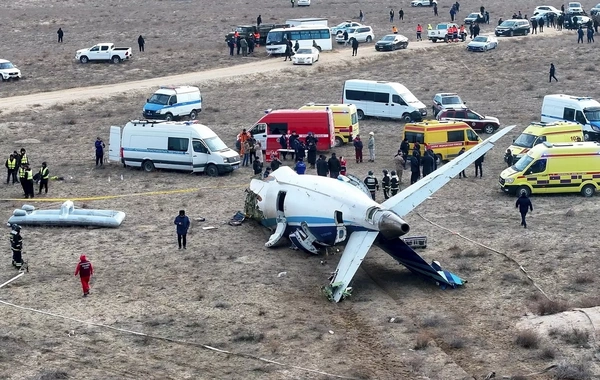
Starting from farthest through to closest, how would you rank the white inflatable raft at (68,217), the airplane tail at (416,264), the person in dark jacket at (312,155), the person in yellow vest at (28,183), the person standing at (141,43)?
the person standing at (141,43), the person in dark jacket at (312,155), the person in yellow vest at (28,183), the white inflatable raft at (68,217), the airplane tail at (416,264)

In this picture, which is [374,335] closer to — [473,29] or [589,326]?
[589,326]

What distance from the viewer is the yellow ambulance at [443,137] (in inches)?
1660

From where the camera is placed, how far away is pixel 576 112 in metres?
45.8

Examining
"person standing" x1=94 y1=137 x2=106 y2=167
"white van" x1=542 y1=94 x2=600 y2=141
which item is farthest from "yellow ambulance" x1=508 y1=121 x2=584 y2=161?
"person standing" x1=94 y1=137 x2=106 y2=167

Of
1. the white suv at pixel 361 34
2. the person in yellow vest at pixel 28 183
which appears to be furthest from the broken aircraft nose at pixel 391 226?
the white suv at pixel 361 34

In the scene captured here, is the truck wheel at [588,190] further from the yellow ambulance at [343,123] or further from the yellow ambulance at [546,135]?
the yellow ambulance at [343,123]

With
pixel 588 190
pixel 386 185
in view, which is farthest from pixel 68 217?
pixel 588 190

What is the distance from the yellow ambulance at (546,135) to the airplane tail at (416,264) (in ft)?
49.8

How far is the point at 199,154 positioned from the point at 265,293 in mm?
15456

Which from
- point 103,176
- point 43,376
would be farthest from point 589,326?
point 103,176

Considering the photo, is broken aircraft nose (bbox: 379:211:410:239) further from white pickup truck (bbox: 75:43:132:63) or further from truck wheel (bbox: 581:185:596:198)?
white pickup truck (bbox: 75:43:132:63)

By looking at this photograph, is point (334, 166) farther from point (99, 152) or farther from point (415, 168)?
point (99, 152)

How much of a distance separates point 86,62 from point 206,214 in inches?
1441

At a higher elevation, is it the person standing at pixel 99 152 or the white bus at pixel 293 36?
the white bus at pixel 293 36
